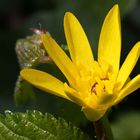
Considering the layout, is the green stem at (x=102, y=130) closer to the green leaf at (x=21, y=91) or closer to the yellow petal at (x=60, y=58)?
the yellow petal at (x=60, y=58)

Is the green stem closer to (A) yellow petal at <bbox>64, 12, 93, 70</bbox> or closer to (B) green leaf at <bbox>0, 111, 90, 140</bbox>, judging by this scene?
(B) green leaf at <bbox>0, 111, 90, 140</bbox>

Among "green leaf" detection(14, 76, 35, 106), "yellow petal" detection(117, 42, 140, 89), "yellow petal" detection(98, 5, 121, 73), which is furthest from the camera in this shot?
"green leaf" detection(14, 76, 35, 106)

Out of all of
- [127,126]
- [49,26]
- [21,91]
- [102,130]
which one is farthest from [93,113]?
[49,26]

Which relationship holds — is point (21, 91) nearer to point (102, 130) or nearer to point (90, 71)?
point (90, 71)

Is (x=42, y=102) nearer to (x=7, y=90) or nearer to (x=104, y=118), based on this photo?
(x=7, y=90)

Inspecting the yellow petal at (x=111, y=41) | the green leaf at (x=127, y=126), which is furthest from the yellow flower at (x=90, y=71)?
the green leaf at (x=127, y=126)

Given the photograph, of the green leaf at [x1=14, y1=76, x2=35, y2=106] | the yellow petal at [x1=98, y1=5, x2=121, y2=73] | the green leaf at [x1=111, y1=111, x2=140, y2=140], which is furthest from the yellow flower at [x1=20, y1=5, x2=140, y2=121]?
the green leaf at [x1=111, y1=111, x2=140, y2=140]

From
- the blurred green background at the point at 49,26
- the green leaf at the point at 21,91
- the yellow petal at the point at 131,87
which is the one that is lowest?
the blurred green background at the point at 49,26
